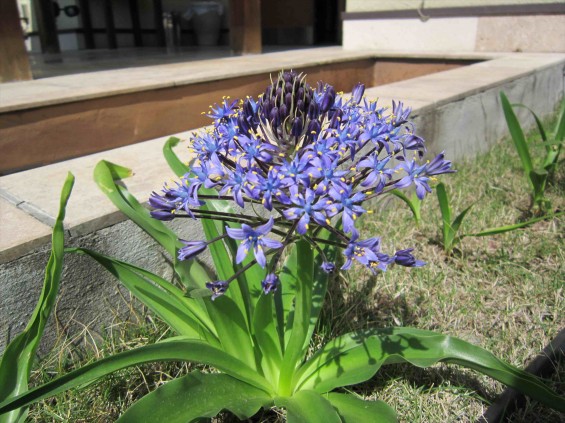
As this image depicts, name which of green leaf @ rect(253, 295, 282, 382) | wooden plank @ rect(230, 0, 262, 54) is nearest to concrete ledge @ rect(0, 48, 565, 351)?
green leaf @ rect(253, 295, 282, 382)

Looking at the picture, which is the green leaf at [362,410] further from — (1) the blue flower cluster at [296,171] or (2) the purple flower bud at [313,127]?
(2) the purple flower bud at [313,127]

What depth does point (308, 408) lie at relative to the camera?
1.34 meters

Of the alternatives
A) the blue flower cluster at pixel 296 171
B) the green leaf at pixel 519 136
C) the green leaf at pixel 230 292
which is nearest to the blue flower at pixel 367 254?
the blue flower cluster at pixel 296 171

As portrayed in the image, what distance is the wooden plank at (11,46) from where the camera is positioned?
4609mm

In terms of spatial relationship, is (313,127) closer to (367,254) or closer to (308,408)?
(367,254)

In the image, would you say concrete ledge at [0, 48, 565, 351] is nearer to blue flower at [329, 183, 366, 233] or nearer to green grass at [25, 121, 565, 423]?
green grass at [25, 121, 565, 423]

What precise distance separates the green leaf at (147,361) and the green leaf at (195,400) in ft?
0.11

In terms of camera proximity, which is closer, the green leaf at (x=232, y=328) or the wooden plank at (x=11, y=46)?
the green leaf at (x=232, y=328)

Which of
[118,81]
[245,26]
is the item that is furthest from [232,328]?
[245,26]

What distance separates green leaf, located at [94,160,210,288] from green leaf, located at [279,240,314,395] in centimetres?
33

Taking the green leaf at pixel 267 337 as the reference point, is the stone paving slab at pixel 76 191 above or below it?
above

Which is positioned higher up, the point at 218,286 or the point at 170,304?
the point at 218,286

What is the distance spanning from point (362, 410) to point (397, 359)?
16cm

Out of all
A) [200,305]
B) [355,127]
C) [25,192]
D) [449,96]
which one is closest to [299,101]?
[355,127]
